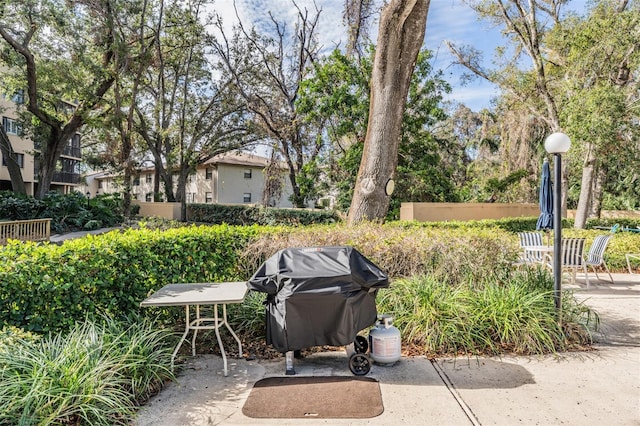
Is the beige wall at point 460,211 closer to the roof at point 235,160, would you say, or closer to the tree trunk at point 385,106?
the tree trunk at point 385,106

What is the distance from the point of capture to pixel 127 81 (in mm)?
20141

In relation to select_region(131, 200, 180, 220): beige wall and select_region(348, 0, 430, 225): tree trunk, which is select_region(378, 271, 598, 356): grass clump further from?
select_region(131, 200, 180, 220): beige wall

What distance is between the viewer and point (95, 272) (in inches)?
→ 150

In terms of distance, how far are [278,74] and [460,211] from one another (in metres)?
11.5

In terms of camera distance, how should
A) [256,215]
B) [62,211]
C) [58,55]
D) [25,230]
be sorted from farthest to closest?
[256,215] → [62,211] → [58,55] → [25,230]

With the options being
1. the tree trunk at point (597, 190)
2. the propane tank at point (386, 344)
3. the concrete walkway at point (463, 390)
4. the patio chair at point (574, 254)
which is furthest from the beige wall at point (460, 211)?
the propane tank at point (386, 344)

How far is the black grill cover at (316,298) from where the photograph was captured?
343 cm

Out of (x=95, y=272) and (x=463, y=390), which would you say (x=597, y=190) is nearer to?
(x=463, y=390)

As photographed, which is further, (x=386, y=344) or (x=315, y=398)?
(x=386, y=344)

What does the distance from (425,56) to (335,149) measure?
16.4 feet

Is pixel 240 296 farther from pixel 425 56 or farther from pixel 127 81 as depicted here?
pixel 127 81

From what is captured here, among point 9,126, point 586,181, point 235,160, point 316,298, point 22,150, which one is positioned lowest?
point 316,298

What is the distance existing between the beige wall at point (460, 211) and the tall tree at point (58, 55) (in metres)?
14.4

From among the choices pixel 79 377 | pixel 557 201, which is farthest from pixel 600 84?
pixel 79 377
